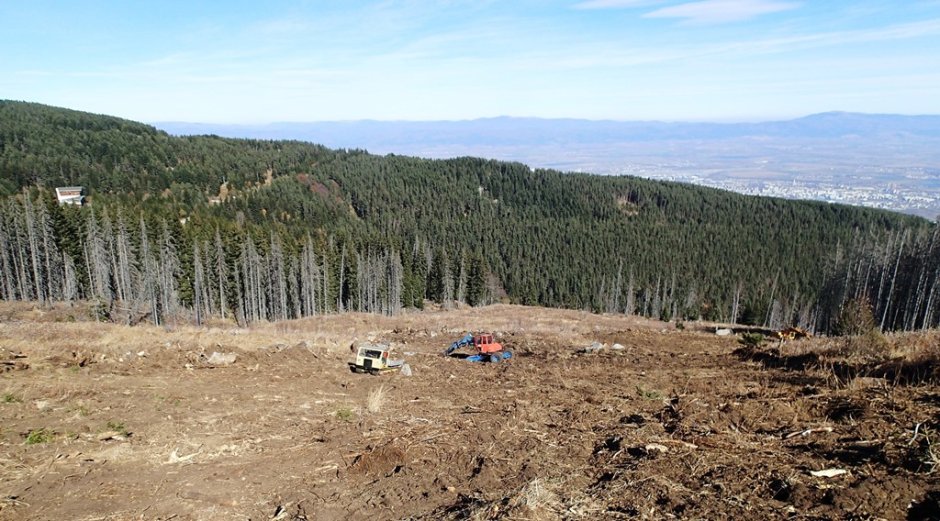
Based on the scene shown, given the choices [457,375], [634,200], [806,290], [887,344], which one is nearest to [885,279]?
[806,290]

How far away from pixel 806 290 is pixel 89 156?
170557mm

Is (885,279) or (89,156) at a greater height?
(89,156)

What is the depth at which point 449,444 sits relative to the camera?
9.59 metres

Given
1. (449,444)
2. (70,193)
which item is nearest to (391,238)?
(70,193)

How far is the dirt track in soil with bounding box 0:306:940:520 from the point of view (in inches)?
263

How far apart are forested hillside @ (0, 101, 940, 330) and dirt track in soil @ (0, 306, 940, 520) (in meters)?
48.9

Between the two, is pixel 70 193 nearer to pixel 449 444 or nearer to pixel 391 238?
pixel 391 238

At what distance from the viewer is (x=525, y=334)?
31.3 m

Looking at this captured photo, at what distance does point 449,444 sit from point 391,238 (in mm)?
80202

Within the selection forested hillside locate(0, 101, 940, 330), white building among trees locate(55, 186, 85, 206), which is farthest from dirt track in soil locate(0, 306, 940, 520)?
→ white building among trees locate(55, 186, 85, 206)

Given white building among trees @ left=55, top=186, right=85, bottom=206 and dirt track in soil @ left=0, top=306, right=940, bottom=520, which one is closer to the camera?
dirt track in soil @ left=0, top=306, right=940, bottom=520

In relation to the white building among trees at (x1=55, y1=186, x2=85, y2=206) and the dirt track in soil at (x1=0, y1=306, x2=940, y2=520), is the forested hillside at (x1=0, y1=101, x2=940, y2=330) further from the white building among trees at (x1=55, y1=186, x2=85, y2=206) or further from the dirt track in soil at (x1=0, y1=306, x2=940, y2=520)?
the dirt track in soil at (x1=0, y1=306, x2=940, y2=520)

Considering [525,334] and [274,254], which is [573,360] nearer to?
[525,334]

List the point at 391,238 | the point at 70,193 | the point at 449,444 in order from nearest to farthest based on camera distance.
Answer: the point at 449,444 < the point at 391,238 < the point at 70,193
